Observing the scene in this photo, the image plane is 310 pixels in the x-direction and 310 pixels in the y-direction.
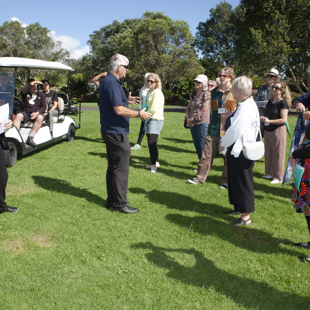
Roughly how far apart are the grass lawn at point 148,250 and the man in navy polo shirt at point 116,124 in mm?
339

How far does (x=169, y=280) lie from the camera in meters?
2.80

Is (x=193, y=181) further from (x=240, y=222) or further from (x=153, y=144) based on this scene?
(x=240, y=222)

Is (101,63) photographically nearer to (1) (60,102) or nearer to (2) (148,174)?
(1) (60,102)

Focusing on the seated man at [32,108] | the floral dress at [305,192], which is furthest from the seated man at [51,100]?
the floral dress at [305,192]

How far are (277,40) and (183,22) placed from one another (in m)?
18.9

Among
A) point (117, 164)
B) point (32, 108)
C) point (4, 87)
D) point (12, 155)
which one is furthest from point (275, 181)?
point (32, 108)

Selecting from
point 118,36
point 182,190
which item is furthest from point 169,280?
point 118,36

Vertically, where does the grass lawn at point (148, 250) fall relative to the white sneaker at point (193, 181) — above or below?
below

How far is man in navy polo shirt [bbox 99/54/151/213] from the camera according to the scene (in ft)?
12.8

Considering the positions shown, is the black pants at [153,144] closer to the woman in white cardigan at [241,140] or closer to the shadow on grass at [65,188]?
the shadow on grass at [65,188]

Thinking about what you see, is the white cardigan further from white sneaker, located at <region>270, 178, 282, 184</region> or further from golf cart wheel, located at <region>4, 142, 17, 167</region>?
golf cart wheel, located at <region>4, 142, 17, 167</region>

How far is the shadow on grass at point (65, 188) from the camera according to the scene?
480 cm

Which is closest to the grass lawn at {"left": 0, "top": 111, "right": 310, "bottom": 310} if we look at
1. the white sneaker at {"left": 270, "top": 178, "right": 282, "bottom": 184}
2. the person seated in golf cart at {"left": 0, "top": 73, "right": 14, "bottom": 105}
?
the white sneaker at {"left": 270, "top": 178, "right": 282, "bottom": 184}

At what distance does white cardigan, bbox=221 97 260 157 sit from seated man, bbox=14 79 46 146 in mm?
5252
